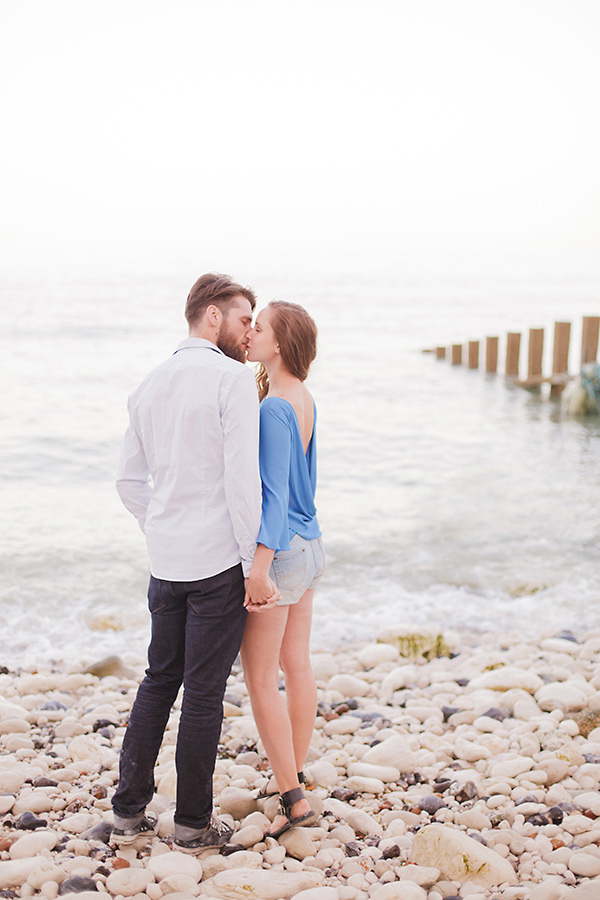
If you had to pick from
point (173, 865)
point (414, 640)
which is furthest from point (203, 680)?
point (414, 640)

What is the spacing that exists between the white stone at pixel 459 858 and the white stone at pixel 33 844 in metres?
1.33

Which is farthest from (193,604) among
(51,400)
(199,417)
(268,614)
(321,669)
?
(51,400)

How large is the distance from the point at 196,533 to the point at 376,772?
1.71 meters

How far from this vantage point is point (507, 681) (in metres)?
4.81

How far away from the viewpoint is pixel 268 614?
288 centimetres

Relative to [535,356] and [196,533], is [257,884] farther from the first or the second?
[535,356]

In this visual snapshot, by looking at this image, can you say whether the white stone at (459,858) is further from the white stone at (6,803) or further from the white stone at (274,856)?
the white stone at (6,803)

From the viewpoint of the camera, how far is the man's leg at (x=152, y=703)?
2797mm

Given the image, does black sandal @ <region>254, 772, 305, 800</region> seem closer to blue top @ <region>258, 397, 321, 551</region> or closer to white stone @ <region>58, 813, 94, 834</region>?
white stone @ <region>58, 813, 94, 834</region>

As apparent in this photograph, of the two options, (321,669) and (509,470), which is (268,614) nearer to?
(321,669)

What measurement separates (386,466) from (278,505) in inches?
351

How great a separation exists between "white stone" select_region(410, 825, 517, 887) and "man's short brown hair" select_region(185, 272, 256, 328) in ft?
6.82

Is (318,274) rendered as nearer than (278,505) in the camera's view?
No

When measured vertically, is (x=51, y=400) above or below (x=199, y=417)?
below
